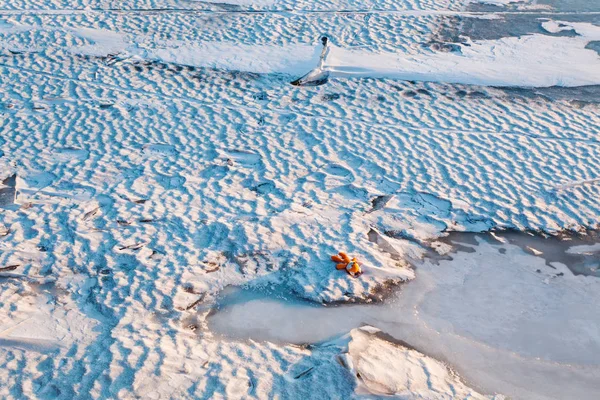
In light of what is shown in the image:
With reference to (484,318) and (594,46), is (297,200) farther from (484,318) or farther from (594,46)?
(594,46)

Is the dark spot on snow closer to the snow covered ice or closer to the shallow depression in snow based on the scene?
the snow covered ice

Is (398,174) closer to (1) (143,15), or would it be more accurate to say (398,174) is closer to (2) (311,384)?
(2) (311,384)

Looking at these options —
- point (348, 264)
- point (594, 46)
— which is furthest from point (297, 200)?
point (594, 46)

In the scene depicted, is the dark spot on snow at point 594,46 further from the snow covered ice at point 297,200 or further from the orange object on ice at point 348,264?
the orange object on ice at point 348,264

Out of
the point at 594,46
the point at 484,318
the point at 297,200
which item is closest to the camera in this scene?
the point at 484,318

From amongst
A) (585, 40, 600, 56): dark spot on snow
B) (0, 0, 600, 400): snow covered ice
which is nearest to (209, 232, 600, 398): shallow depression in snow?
(0, 0, 600, 400): snow covered ice

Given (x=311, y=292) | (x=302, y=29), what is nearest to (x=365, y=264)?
(x=311, y=292)
